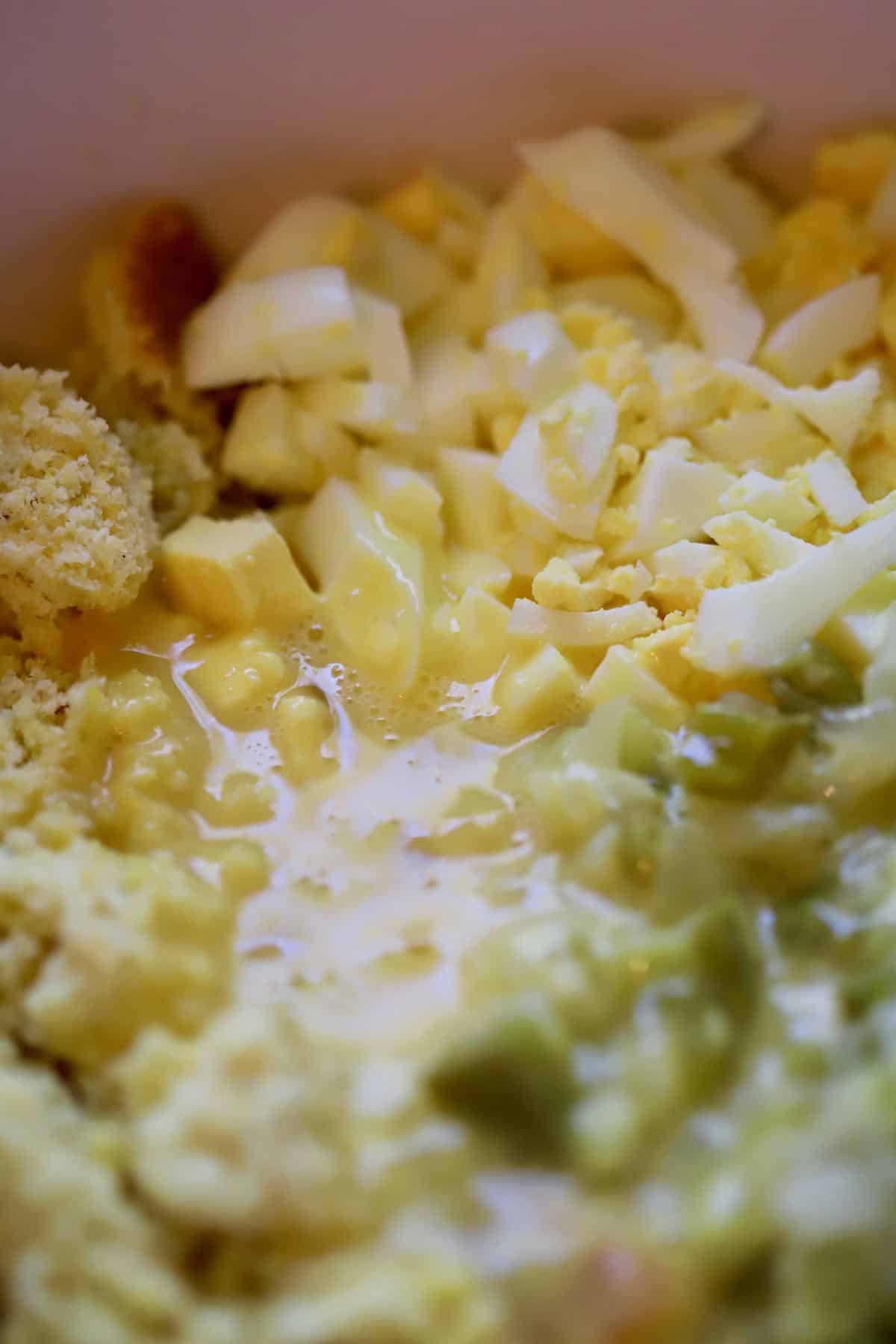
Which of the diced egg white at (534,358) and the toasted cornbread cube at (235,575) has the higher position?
the diced egg white at (534,358)

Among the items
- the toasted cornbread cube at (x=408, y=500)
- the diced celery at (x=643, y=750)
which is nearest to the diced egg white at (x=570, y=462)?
the toasted cornbread cube at (x=408, y=500)

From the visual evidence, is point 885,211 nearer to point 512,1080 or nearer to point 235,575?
point 235,575

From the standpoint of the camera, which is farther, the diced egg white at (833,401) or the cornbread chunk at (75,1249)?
the diced egg white at (833,401)

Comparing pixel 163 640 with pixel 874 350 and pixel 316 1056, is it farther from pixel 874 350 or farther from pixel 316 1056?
pixel 874 350

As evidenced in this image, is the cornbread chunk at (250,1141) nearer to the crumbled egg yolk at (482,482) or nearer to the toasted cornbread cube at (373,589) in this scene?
the crumbled egg yolk at (482,482)

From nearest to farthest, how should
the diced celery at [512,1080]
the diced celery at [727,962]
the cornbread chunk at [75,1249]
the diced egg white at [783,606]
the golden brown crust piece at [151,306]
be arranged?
1. the cornbread chunk at [75,1249]
2. the diced celery at [512,1080]
3. the diced celery at [727,962]
4. the diced egg white at [783,606]
5. the golden brown crust piece at [151,306]

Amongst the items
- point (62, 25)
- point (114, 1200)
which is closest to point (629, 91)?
point (62, 25)
